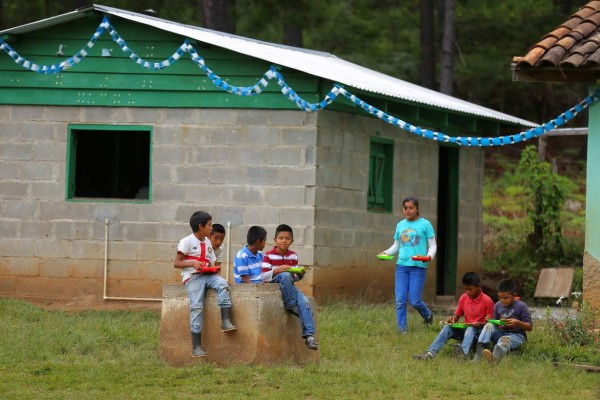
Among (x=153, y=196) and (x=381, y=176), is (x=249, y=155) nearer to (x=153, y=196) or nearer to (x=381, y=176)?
(x=153, y=196)

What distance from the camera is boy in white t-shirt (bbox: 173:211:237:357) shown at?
11.0 metres

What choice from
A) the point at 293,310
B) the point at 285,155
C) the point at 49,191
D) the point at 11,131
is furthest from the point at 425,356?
the point at 11,131

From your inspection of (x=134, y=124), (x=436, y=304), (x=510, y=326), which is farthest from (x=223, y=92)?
(x=510, y=326)

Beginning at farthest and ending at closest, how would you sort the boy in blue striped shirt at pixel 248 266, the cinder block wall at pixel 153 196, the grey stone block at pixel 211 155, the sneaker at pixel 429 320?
the grey stone block at pixel 211 155 < the cinder block wall at pixel 153 196 < the sneaker at pixel 429 320 < the boy in blue striped shirt at pixel 248 266

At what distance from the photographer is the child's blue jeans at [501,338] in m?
11.9

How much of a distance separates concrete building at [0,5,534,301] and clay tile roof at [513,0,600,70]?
12.1 ft

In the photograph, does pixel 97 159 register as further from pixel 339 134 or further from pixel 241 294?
pixel 241 294

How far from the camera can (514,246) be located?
24.7 m

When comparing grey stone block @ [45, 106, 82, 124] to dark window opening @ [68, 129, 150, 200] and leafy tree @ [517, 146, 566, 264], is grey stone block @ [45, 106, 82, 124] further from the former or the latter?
leafy tree @ [517, 146, 566, 264]

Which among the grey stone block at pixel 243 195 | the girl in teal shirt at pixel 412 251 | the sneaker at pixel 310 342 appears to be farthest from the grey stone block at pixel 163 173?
the sneaker at pixel 310 342

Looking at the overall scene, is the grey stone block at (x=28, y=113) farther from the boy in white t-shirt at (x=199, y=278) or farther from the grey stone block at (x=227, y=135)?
the boy in white t-shirt at (x=199, y=278)

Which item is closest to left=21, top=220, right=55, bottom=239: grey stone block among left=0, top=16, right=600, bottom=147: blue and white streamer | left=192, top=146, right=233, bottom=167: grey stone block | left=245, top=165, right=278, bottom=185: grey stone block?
left=0, top=16, right=600, bottom=147: blue and white streamer

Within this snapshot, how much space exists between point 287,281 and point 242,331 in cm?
61

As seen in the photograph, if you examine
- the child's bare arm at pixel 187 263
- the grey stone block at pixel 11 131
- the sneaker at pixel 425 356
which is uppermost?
the grey stone block at pixel 11 131
